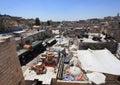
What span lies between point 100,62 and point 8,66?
33.3 feet

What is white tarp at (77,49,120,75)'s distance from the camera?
11977mm

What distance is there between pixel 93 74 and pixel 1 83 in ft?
26.6

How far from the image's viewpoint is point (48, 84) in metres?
9.06

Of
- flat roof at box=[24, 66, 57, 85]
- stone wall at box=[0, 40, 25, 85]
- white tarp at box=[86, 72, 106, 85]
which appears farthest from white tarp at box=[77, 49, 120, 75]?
stone wall at box=[0, 40, 25, 85]

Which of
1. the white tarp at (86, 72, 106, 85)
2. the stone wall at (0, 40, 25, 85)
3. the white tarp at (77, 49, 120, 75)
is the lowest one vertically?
the white tarp at (86, 72, 106, 85)

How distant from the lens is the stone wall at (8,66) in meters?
4.44

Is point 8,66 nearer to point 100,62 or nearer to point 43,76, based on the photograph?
point 43,76

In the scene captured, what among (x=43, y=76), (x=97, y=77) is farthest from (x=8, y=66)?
(x=97, y=77)

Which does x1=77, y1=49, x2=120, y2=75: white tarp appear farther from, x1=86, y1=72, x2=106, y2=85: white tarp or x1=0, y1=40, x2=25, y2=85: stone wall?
x1=0, y1=40, x2=25, y2=85: stone wall

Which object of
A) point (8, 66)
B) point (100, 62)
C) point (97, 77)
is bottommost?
point (97, 77)

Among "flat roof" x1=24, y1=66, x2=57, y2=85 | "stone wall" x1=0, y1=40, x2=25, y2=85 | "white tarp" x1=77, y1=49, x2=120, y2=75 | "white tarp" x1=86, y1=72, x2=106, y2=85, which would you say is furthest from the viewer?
"white tarp" x1=77, y1=49, x2=120, y2=75

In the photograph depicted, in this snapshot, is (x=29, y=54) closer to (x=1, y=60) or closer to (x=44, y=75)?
(x=44, y=75)

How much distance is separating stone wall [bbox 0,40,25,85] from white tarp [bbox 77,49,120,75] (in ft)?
25.2

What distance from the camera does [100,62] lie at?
13414mm
